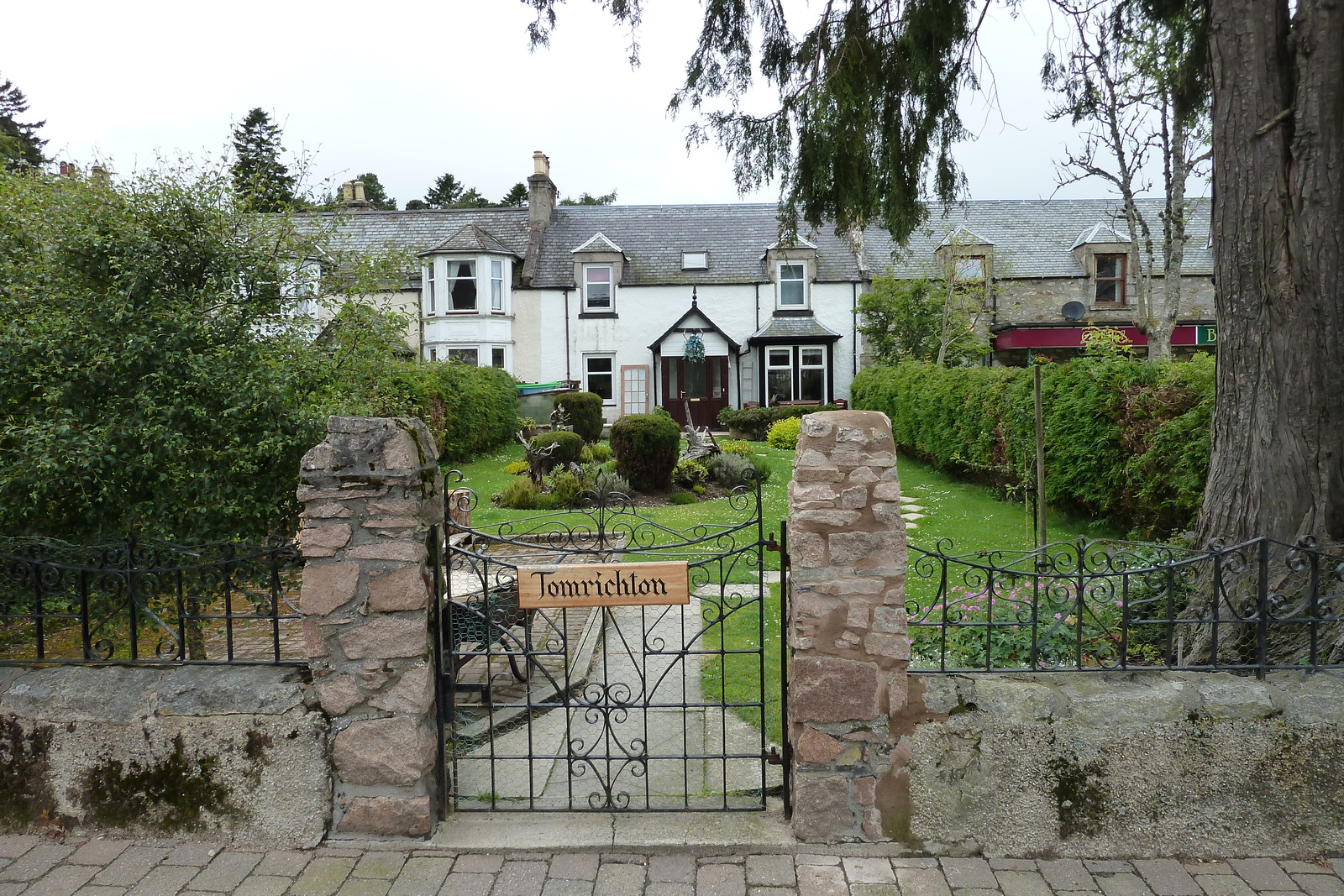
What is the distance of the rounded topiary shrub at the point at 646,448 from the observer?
12.5 m

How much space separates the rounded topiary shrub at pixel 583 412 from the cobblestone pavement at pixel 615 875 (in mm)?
14083

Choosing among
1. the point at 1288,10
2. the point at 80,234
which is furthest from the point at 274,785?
the point at 1288,10

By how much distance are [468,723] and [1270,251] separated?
5.29m

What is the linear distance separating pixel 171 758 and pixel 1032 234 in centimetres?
2712

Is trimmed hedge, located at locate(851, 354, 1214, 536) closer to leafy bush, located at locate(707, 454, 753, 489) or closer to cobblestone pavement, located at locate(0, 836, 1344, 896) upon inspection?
leafy bush, located at locate(707, 454, 753, 489)

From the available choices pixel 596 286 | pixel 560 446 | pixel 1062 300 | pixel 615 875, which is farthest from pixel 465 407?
pixel 1062 300

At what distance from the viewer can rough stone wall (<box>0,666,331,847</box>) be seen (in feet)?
12.5

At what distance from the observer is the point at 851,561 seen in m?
3.59

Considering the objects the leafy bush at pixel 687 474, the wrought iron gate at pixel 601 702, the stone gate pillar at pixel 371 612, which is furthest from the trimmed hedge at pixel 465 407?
the stone gate pillar at pixel 371 612

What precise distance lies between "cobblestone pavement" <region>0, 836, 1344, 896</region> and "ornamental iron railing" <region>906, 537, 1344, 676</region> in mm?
838

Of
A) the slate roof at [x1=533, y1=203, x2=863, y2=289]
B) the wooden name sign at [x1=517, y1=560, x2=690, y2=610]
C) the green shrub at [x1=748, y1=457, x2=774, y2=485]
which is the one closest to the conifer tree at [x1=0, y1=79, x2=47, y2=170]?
the slate roof at [x1=533, y1=203, x2=863, y2=289]

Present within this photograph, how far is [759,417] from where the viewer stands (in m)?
22.6

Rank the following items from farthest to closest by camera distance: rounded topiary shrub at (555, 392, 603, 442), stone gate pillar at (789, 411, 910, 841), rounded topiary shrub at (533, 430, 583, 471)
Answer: rounded topiary shrub at (555, 392, 603, 442) → rounded topiary shrub at (533, 430, 583, 471) → stone gate pillar at (789, 411, 910, 841)

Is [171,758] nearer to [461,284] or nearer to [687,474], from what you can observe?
[687,474]
